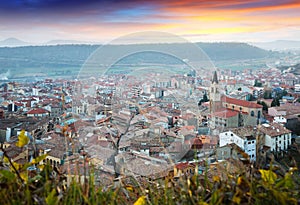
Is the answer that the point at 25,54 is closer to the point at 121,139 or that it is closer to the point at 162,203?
the point at 121,139

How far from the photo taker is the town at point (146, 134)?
932mm

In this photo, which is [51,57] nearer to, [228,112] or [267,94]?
[228,112]

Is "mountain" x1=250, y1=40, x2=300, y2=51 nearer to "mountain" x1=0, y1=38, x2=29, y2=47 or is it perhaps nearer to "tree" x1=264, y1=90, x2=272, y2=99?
"tree" x1=264, y1=90, x2=272, y2=99

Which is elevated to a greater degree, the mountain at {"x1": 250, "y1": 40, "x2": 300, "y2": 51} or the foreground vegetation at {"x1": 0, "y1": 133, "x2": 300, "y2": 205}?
the mountain at {"x1": 250, "y1": 40, "x2": 300, "y2": 51}

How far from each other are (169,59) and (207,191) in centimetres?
400

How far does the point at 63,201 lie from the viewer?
69 centimetres

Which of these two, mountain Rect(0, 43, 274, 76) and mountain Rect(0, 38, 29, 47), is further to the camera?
mountain Rect(0, 43, 274, 76)

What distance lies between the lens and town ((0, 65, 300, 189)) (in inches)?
36.7

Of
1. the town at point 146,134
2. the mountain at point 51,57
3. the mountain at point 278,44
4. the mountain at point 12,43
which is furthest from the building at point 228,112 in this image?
the mountain at point 12,43

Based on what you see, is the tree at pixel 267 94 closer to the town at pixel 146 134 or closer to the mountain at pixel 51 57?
the mountain at pixel 51 57

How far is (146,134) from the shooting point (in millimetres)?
3395

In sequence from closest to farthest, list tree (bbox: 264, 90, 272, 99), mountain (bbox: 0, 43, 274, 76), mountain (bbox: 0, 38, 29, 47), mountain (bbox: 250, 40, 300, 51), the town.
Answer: the town < mountain (bbox: 0, 38, 29, 47) < mountain (bbox: 0, 43, 274, 76) < mountain (bbox: 250, 40, 300, 51) < tree (bbox: 264, 90, 272, 99)

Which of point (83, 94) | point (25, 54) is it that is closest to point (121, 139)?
point (83, 94)

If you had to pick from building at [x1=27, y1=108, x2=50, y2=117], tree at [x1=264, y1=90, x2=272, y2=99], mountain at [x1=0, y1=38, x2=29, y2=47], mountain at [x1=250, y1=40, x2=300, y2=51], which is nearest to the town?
building at [x1=27, y1=108, x2=50, y2=117]
